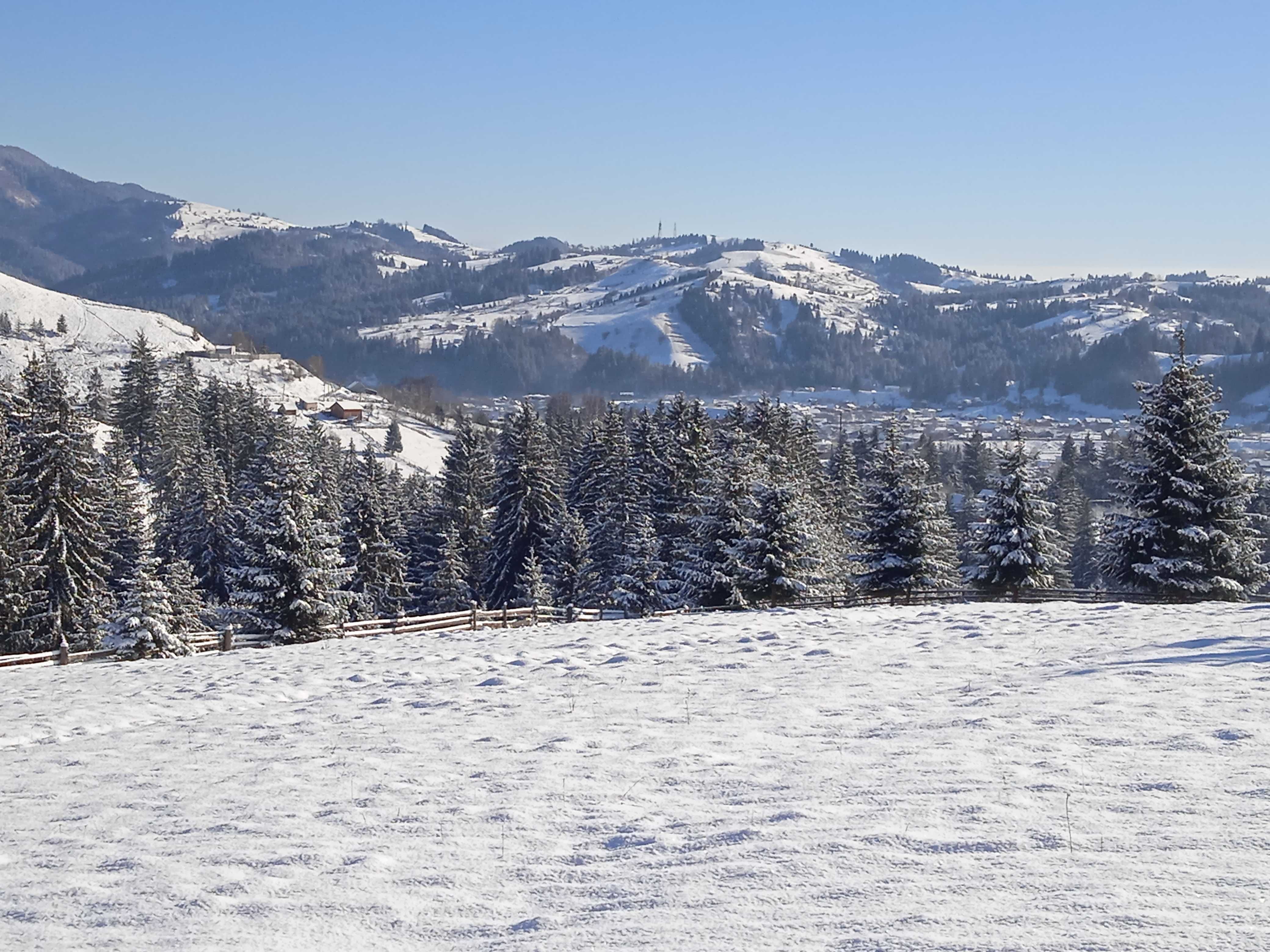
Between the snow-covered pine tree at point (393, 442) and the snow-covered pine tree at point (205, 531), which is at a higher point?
the snow-covered pine tree at point (393, 442)

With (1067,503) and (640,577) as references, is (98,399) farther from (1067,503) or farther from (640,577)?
(1067,503)

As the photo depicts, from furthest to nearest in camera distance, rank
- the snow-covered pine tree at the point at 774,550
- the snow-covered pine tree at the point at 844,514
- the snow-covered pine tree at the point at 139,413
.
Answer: the snow-covered pine tree at the point at 139,413 < the snow-covered pine tree at the point at 844,514 < the snow-covered pine tree at the point at 774,550

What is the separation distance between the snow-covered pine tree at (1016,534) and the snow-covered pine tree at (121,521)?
2917cm

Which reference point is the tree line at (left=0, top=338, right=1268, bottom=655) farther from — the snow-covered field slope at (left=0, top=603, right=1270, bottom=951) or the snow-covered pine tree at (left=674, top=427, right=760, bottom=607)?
the snow-covered field slope at (left=0, top=603, right=1270, bottom=951)

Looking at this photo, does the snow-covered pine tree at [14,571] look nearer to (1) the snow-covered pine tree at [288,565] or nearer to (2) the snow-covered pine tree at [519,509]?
(1) the snow-covered pine tree at [288,565]

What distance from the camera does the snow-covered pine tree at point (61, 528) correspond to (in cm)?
3503

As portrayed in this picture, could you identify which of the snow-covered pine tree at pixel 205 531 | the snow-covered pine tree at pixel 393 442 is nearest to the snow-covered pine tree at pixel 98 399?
the snow-covered pine tree at pixel 393 442

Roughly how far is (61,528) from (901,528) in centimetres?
3065

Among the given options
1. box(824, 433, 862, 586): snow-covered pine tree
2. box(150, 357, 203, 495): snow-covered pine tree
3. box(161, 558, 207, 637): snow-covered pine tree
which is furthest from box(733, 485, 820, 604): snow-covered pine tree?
box(150, 357, 203, 495): snow-covered pine tree

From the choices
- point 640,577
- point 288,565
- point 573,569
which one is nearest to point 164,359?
point 573,569

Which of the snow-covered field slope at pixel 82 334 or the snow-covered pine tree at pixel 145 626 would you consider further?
the snow-covered field slope at pixel 82 334

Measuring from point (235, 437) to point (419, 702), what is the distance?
74163 mm

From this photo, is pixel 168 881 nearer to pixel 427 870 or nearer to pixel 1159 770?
pixel 427 870

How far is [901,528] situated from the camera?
36094mm
